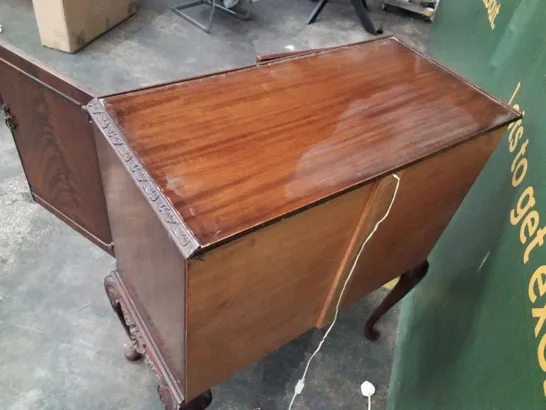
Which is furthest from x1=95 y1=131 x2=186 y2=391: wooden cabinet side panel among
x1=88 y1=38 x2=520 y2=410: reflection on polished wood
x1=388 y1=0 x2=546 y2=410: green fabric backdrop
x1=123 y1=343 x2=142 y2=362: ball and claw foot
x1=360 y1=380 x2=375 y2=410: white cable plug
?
x1=360 y1=380 x2=375 y2=410: white cable plug

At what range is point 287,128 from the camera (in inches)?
32.5

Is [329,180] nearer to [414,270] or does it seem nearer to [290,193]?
[290,193]

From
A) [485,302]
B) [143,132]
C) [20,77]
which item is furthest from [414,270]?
[20,77]

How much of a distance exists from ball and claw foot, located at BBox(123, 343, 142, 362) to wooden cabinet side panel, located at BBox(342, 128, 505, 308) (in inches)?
26.5

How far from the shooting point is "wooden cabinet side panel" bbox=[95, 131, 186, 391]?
72 centimetres

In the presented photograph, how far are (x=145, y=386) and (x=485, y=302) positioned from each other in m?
0.96

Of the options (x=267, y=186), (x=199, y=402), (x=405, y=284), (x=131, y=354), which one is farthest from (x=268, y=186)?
(x=131, y=354)

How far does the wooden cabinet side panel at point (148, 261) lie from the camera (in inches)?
28.2

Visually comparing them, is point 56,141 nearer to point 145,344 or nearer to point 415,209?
point 145,344

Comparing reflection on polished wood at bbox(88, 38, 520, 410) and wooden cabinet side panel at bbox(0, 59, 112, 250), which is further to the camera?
wooden cabinet side panel at bbox(0, 59, 112, 250)

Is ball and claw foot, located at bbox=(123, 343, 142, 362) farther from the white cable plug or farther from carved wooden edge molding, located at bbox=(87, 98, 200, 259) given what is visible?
carved wooden edge molding, located at bbox=(87, 98, 200, 259)

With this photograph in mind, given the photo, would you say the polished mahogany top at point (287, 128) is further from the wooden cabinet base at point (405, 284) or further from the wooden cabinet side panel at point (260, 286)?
the wooden cabinet base at point (405, 284)

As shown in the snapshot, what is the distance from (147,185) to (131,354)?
2.92 feet

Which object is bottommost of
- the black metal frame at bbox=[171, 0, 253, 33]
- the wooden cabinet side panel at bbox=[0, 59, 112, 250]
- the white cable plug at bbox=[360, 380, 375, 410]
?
the white cable plug at bbox=[360, 380, 375, 410]
